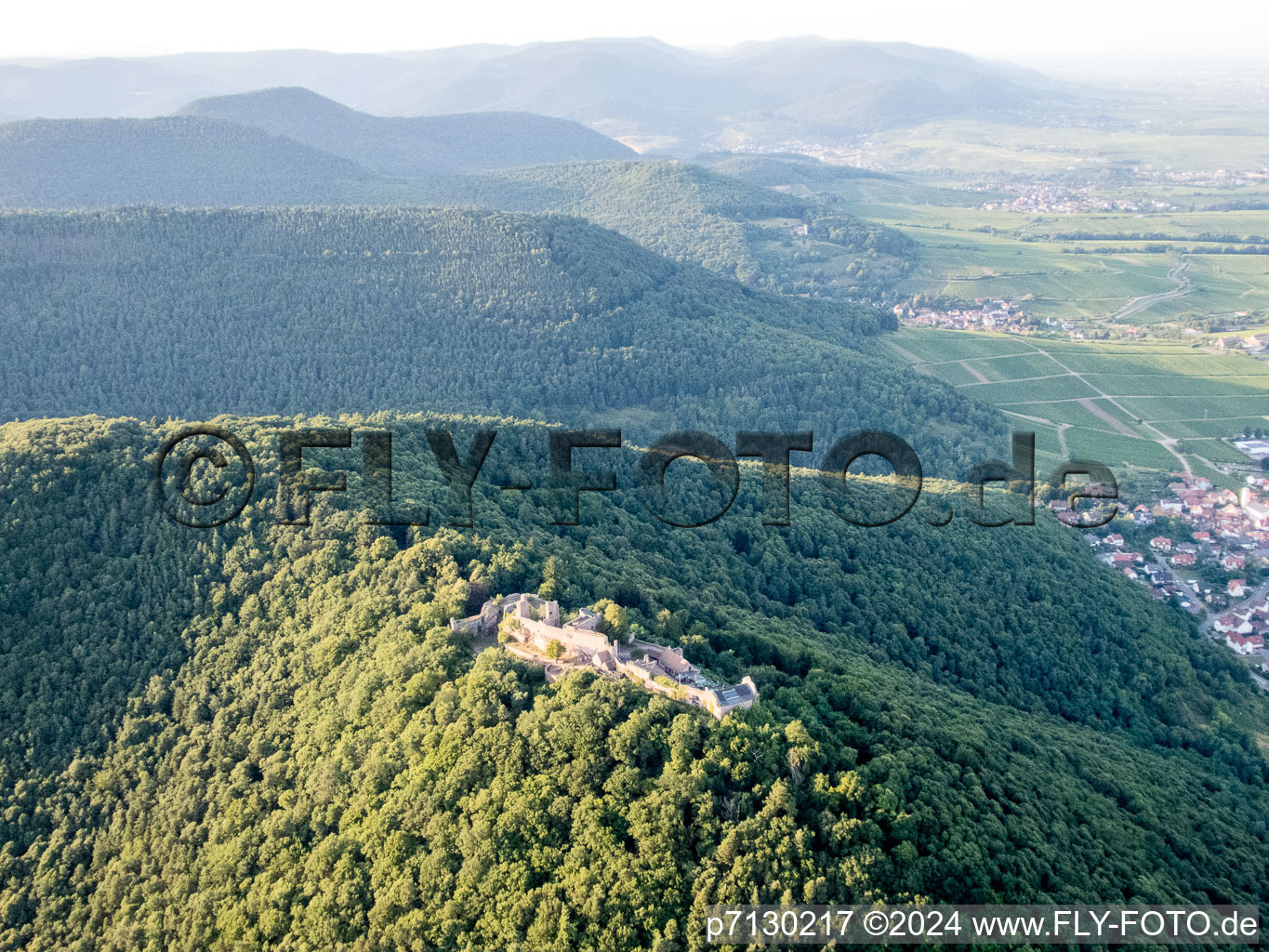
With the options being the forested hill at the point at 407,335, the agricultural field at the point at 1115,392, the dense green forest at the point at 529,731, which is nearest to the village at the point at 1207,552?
the agricultural field at the point at 1115,392

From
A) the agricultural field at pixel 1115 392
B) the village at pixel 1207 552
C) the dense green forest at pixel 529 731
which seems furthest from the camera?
the agricultural field at pixel 1115 392

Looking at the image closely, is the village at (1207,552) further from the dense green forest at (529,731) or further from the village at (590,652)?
the village at (590,652)

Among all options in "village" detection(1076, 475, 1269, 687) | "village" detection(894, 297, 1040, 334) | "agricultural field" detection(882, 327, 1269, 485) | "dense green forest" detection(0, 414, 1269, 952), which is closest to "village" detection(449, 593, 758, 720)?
"dense green forest" detection(0, 414, 1269, 952)

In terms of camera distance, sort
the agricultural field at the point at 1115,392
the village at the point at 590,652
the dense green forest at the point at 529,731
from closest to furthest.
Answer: the dense green forest at the point at 529,731 → the village at the point at 590,652 → the agricultural field at the point at 1115,392

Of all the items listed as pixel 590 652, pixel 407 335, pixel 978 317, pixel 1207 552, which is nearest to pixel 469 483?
pixel 590 652

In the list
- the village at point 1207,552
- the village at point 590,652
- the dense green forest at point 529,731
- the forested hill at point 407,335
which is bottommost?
the village at point 1207,552

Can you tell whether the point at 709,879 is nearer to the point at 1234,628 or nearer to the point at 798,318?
the point at 1234,628

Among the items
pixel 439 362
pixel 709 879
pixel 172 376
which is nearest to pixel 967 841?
pixel 709 879

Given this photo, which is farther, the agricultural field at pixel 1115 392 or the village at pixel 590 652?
the agricultural field at pixel 1115 392
